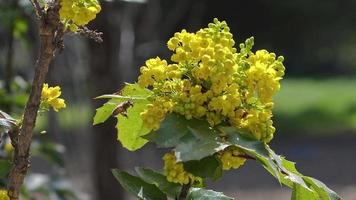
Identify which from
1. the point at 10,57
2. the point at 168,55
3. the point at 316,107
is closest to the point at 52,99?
the point at 10,57

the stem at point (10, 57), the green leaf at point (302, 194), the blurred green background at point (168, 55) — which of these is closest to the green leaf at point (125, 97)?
the green leaf at point (302, 194)

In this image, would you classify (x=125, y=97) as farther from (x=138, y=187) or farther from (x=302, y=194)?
(x=302, y=194)

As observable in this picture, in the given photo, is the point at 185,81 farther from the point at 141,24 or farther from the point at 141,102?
the point at 141,24

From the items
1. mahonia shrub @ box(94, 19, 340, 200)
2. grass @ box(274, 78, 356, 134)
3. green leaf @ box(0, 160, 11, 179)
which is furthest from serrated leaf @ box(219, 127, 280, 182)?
grass @ box(274, 78, 356, 134)

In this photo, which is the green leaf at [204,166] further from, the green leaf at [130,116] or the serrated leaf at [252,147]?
the green leaf at [130,116]

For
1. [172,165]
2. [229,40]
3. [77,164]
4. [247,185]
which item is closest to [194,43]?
[229,40]

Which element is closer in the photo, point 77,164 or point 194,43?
point 194,43

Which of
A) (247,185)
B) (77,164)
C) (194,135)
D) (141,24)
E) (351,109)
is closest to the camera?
(194,135)
